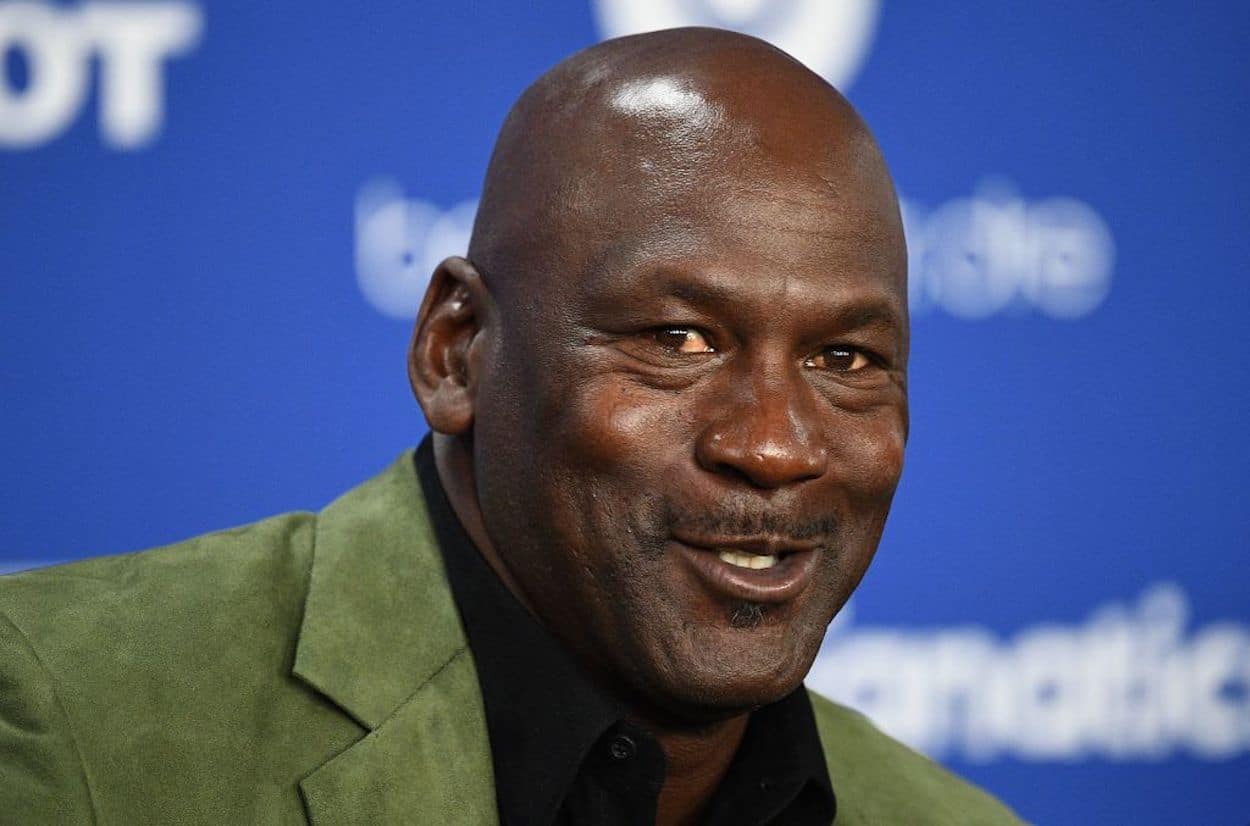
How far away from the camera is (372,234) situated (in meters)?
2.85

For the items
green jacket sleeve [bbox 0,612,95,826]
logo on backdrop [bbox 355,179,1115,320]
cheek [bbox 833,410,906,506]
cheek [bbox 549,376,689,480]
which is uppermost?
logo on backdrop [bbox 355,179,1115,320]

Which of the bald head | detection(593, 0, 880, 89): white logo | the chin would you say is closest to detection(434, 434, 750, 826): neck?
the chin

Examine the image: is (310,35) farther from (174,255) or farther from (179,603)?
(179,603)

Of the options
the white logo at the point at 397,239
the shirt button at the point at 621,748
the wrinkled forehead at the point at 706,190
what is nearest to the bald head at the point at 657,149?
the wrinkled forehead at the point at 706,190

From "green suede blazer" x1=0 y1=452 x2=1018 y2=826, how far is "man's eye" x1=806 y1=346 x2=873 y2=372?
1.61 feet

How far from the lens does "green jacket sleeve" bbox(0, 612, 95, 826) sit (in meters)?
1.66

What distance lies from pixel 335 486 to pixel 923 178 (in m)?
1.14

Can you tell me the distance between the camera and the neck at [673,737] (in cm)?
197

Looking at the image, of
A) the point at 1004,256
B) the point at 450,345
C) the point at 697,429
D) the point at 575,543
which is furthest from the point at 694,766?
the point at 1004,256

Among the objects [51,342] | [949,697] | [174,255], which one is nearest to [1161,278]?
[949,697]

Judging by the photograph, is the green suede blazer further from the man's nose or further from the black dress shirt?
the man's nose

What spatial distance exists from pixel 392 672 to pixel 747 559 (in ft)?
1.33

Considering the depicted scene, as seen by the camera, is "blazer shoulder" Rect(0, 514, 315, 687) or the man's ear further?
the man's ear

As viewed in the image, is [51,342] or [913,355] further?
[913,355]
